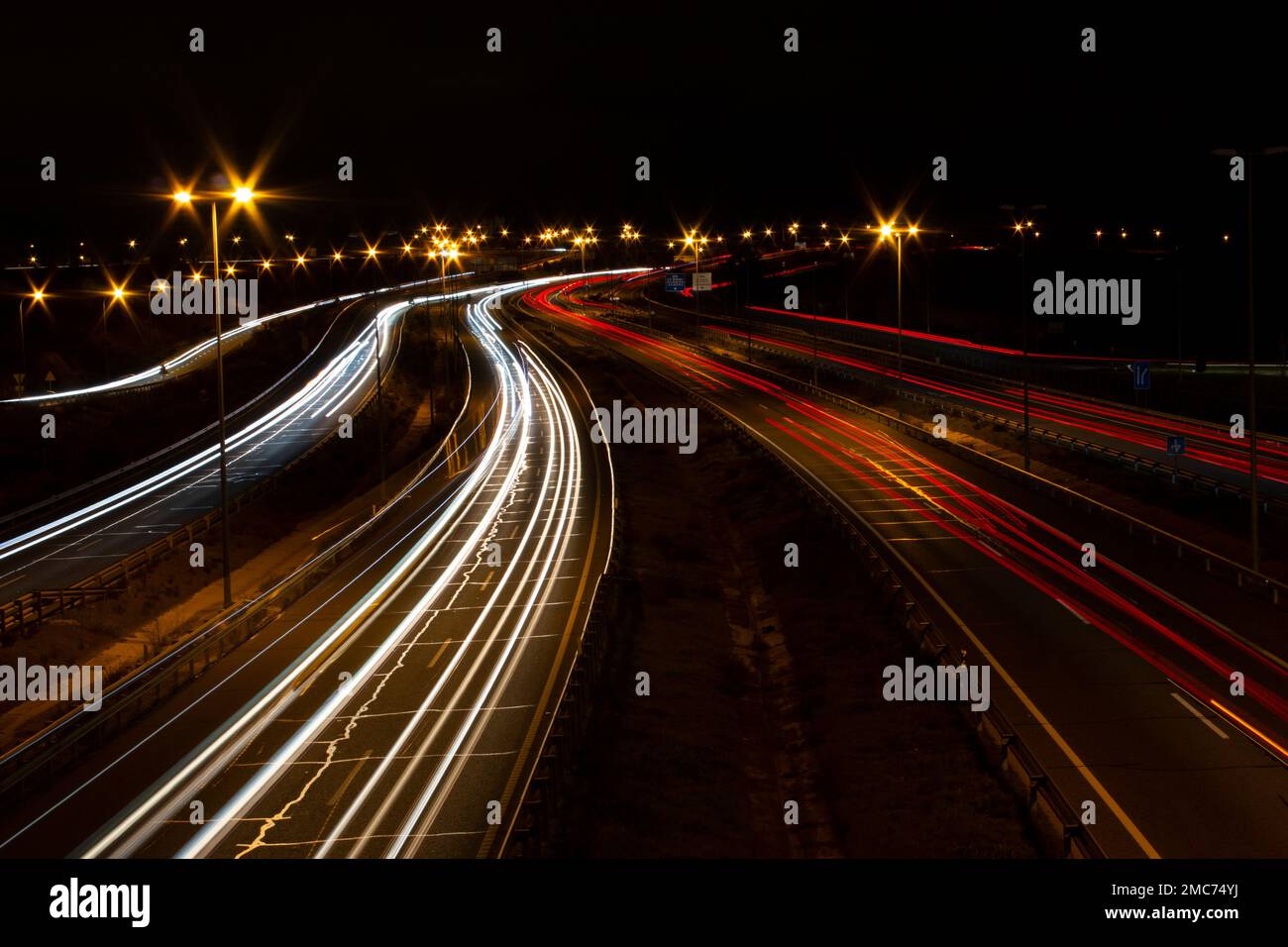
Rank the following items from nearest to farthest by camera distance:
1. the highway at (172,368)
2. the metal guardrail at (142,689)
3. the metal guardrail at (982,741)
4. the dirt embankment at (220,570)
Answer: the metal guardrail at (982,741)
the metal guardrail at (142,689)
the dirt embankment at (220,570)
the highway at (172,368)

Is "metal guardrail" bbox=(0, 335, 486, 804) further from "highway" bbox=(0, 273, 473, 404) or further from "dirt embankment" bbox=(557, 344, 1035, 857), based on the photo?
"highway" bbox=(0, 273, 473, 404)

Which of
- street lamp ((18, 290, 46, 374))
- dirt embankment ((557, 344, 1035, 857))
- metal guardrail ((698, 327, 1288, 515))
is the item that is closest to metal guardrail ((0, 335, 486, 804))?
A: dirt embankment ((557, 344, 1035, 857))

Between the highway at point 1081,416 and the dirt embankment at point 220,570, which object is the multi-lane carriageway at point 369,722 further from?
the highway at point 1081,416

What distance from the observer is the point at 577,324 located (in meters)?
123

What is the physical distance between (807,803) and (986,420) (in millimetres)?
42031

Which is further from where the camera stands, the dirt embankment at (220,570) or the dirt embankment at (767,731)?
the dirt embankment at (220,570)

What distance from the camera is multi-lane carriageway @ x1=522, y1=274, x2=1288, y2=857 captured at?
1677 centimetres

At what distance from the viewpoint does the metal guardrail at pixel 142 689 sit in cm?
1919

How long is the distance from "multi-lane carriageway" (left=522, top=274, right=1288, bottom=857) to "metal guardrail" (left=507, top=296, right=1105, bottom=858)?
1.88 feet

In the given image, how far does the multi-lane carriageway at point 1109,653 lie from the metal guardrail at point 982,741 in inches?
22.5

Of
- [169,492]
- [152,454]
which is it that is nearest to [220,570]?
[169,492]

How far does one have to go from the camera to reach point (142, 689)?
911 inches

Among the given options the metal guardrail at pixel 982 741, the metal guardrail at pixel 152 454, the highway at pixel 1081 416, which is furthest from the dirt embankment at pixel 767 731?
the metal guardrail at pixel 152 454
